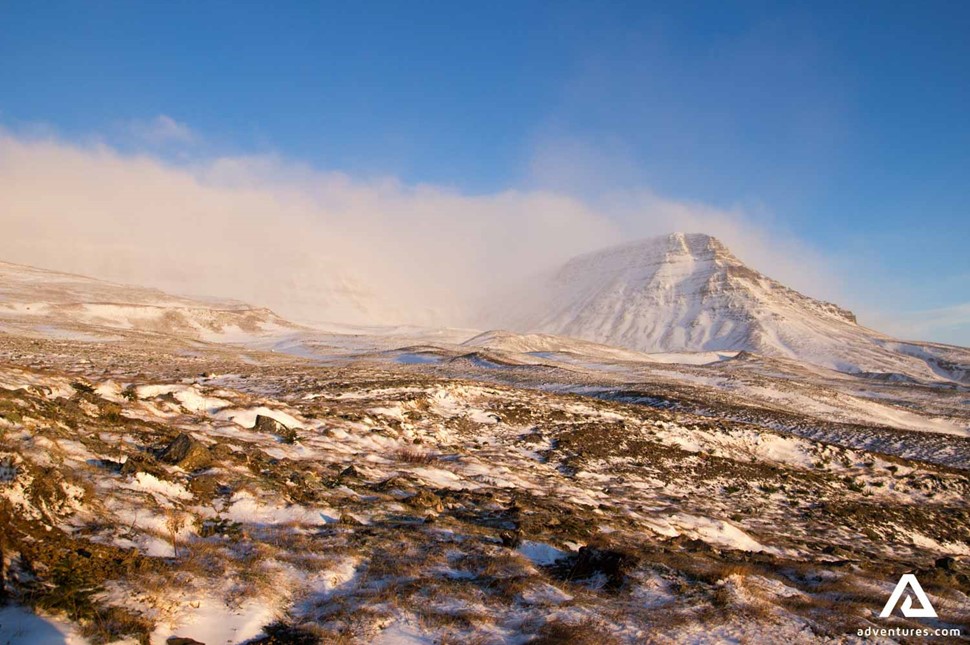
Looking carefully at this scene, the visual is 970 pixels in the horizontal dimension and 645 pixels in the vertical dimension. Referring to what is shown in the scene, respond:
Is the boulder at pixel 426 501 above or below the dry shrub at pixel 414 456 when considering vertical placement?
above

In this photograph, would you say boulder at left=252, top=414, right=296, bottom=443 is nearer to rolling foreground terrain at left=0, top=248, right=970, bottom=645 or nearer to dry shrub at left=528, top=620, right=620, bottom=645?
rolling foreground terrain at left=0, top=248, right=970, bottom=645

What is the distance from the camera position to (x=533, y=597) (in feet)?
23.2

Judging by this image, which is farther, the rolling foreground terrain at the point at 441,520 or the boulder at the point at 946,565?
the boulder at the point at 946,565

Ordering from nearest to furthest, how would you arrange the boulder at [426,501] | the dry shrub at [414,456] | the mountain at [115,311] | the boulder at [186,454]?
1. the boulder at [186,454]
2. the boulder at [426,501]
3. the dry shrub at [414,456]
4. the mountain at [115,311]

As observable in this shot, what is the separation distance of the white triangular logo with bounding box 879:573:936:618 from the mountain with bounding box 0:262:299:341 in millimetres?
68091

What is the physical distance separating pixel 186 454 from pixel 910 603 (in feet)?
41.3

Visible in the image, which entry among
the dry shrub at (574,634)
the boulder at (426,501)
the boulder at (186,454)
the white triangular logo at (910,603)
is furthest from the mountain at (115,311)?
the white triangular logo at (910,603)

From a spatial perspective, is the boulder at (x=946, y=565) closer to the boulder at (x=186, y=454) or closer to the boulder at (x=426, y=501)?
the boulder at (x=426, y=501)

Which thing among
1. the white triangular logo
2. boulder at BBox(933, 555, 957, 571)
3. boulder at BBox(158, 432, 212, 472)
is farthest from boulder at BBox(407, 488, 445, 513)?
boulder at BBox(933, 555, 957, 571)

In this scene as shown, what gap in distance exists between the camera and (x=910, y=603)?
26.4ft

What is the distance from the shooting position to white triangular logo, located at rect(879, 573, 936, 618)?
7.67 meters

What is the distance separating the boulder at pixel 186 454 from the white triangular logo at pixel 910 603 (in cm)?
1155

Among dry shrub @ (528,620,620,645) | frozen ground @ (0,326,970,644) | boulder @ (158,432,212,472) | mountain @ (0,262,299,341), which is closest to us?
dry shrub @ (528,620,620,645)

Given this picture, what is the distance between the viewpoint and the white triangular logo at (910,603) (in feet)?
25.2
